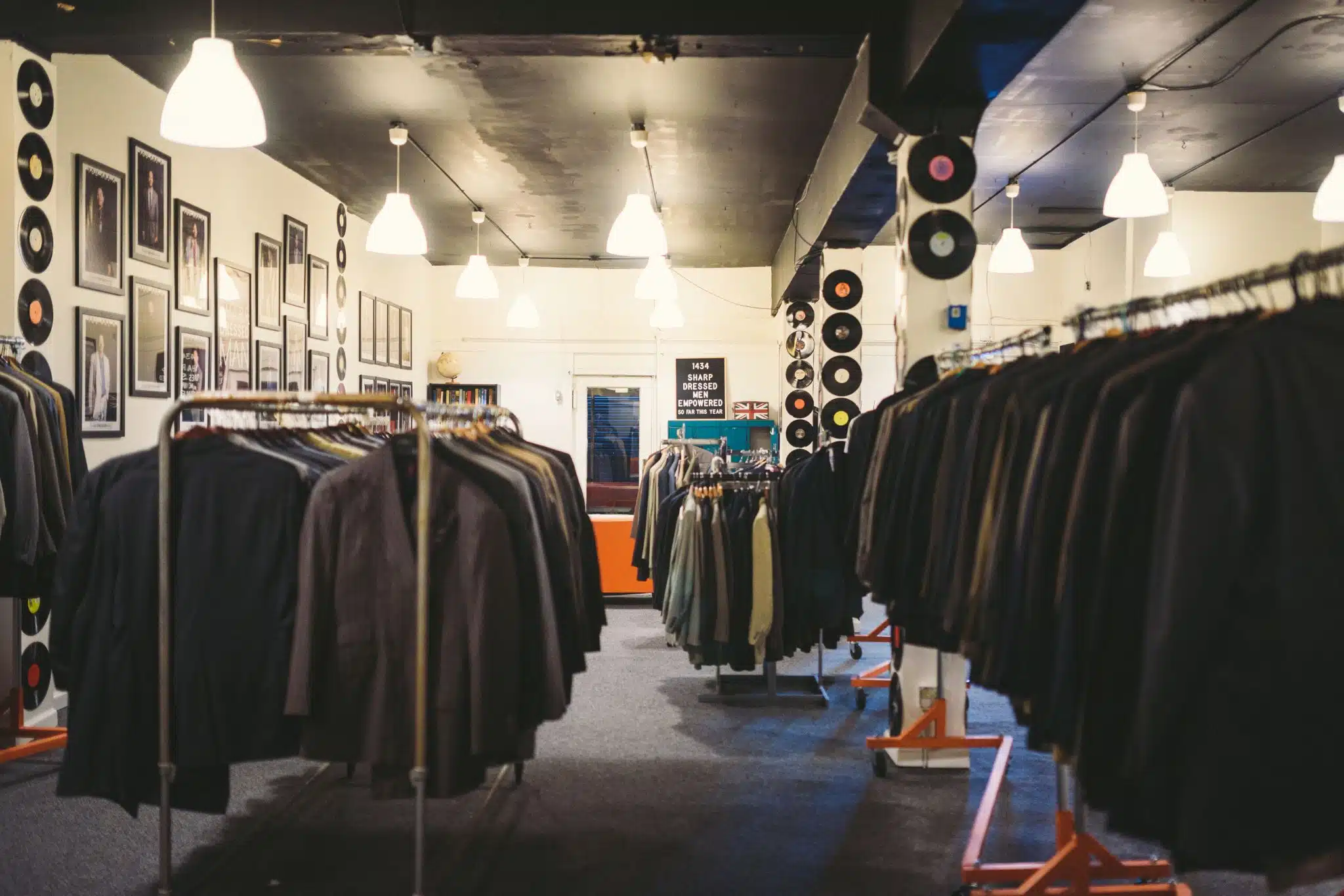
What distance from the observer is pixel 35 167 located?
186 inches

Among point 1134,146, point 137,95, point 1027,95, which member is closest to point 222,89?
point 137,95

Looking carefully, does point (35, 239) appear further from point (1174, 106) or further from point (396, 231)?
point (1174, 106)

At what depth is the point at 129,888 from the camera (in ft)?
10.2

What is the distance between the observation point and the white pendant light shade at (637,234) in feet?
17.5

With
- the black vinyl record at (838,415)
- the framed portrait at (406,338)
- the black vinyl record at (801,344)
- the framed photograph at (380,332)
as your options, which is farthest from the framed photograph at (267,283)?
the black vinyl record at (801,344)

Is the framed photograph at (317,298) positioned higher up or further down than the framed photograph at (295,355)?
higher up

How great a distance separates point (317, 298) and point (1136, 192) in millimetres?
6069

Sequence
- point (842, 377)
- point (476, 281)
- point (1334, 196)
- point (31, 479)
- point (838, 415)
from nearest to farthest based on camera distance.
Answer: point (31, 479)
point (1334, 196)
point (476, 281)
point (838, 415)
point (842, 377)

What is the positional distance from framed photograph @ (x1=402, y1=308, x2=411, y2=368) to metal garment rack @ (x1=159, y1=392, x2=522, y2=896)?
8.57 meters

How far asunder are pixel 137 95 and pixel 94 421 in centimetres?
186

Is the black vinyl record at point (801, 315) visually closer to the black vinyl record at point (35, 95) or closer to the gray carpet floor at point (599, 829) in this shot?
the gray carpet floor at point (599, 829)

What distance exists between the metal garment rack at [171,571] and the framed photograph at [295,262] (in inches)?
207

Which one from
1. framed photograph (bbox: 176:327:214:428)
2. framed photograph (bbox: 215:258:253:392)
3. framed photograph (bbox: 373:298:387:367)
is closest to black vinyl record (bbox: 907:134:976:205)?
framed photograph (bbox: 176:327:214:428)

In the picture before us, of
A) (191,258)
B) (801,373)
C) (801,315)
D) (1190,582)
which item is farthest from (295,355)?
(1190,582)
